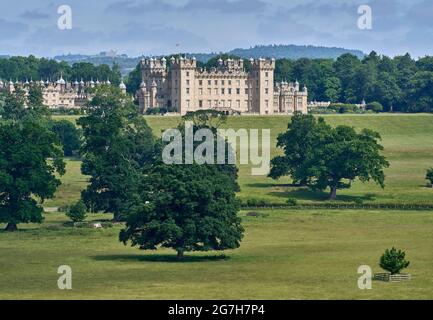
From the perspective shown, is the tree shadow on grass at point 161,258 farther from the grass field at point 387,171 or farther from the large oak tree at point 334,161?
the large oak tree at point 334,161

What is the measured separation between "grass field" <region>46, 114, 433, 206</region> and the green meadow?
0.26 meters

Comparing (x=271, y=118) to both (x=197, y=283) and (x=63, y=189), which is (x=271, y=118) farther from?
(x=197, y=283)

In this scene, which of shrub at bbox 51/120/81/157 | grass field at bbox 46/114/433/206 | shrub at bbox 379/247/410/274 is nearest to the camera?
shrub at bbox 379/247/410/274

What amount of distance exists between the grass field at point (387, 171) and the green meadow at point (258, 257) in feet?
0.86

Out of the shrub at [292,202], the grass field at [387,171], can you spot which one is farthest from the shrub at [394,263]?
the shrub at [292,202]

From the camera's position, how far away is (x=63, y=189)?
128 m

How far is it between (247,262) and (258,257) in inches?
97.3

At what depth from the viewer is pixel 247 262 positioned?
82.1 metres

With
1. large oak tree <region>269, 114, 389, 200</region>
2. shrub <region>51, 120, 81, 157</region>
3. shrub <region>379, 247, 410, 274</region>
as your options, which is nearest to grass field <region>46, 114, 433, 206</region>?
large oak tree <region>269, 114, 389, 200</region>

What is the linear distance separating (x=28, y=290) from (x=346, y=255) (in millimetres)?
21305

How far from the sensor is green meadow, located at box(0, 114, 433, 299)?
230 ft

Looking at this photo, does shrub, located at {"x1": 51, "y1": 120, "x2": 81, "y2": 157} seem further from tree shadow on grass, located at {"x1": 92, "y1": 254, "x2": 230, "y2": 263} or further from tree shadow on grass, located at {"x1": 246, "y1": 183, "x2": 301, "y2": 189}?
tree shadow on grass, located at {"x1": 92, "y1": 254, "x2": 230, "y2": 263}

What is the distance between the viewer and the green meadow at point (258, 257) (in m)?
70.2
